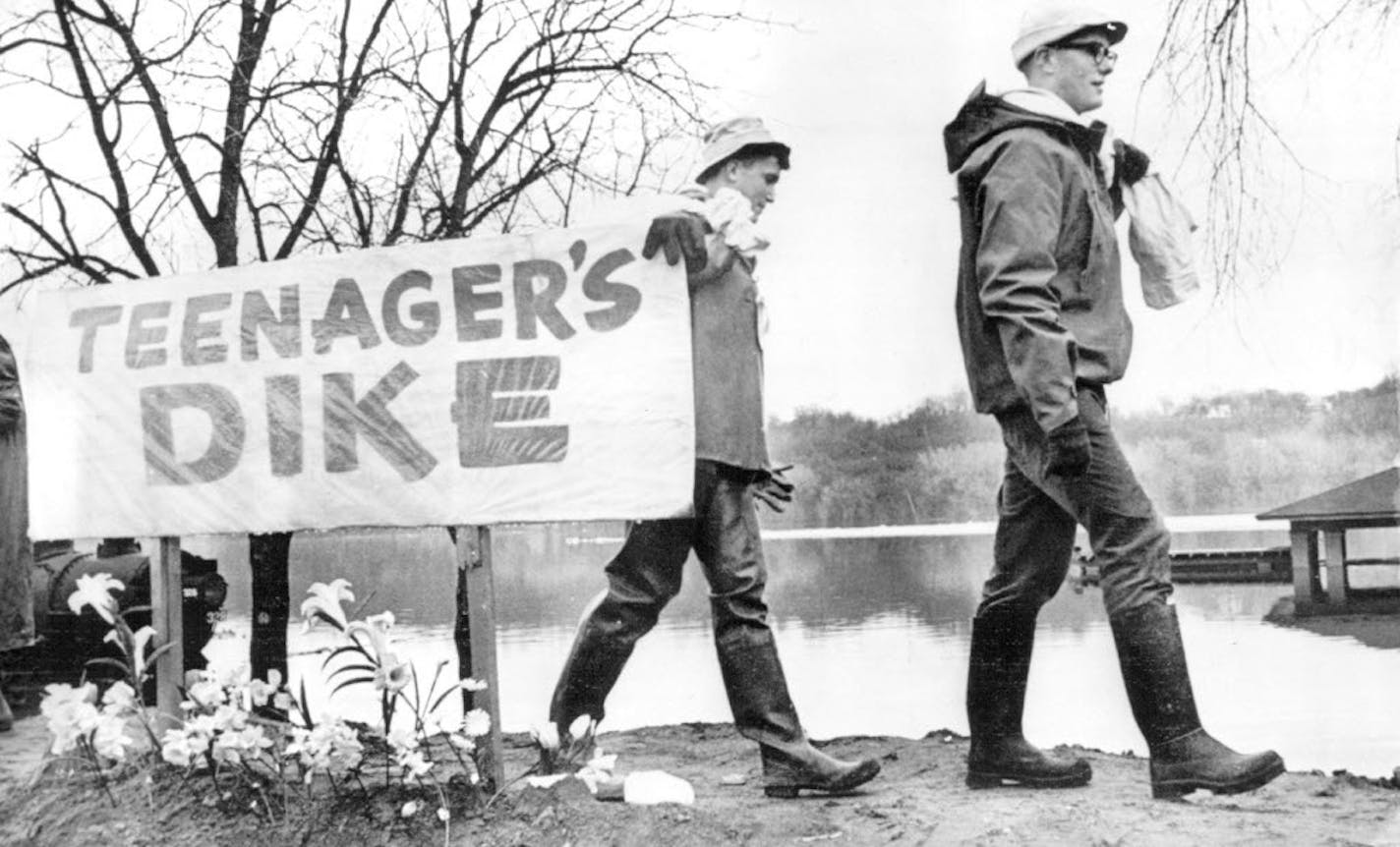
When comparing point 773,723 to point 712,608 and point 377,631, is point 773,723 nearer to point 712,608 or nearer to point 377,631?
point 712,608

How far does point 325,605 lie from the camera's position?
3445mm

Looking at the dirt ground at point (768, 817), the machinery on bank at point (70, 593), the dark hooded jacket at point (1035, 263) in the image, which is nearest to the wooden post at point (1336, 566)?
the dirt ground at point (768, 817)

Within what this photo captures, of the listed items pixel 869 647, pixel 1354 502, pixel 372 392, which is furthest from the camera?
pixel 869 647

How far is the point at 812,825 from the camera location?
317 centimetres

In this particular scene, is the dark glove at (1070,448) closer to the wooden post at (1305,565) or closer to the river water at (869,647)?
A: the river water at (869,647)

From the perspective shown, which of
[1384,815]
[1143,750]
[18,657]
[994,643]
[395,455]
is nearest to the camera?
[1384,815]

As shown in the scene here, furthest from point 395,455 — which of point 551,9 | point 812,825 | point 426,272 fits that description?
point 551,9

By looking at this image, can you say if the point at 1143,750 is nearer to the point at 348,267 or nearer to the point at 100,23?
the point at 348,267

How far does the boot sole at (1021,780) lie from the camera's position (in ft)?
11.4

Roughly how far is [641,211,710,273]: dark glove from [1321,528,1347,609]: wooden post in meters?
2.54

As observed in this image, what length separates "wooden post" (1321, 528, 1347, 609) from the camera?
4.68m

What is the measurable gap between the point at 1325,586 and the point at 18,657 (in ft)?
17.8

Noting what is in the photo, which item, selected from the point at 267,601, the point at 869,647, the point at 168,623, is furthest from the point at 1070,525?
the point at 267,601

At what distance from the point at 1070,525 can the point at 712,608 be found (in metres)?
0.94
